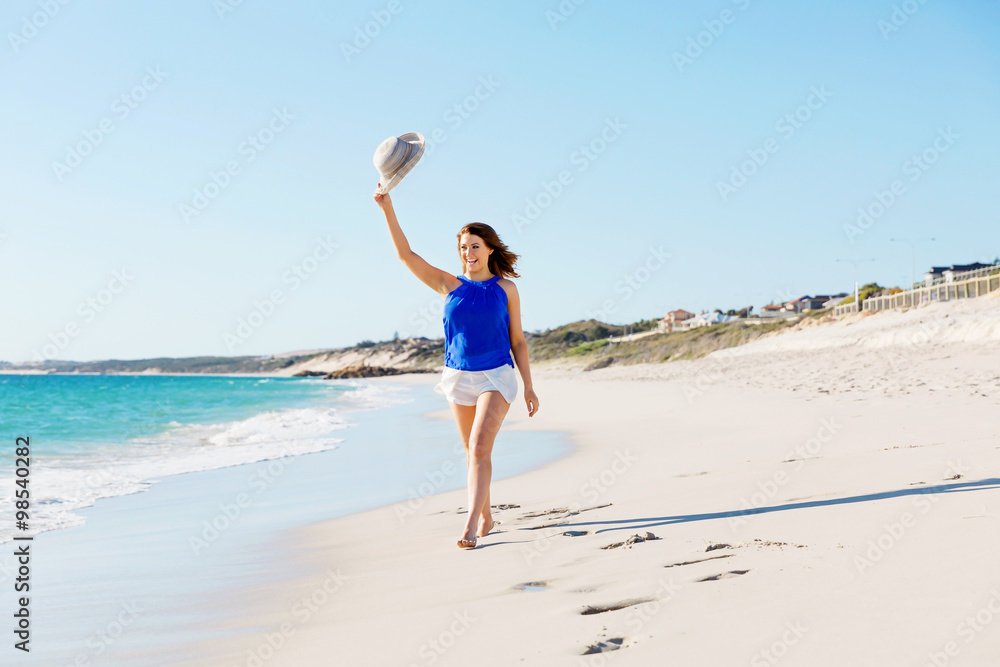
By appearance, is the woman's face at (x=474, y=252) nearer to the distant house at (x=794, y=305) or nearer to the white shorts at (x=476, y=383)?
the white shorts at (x=476, y=383)

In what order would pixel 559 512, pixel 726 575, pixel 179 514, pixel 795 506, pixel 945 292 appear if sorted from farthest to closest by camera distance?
pixel 945 292 → pixel 179 514 → pixel 559 512 → pixel 795 506 → pixel 726 575

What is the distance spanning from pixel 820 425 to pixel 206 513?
20.3 feet

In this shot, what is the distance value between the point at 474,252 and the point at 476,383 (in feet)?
2.43

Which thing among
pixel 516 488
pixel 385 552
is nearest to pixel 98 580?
pixel 385 552

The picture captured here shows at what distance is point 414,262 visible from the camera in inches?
155

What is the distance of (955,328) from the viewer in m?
18.0

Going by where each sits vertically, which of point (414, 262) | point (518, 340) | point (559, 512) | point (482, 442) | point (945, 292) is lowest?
point (559, 512)

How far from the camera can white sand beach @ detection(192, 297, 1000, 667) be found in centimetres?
211

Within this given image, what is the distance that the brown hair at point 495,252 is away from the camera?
3982mm
